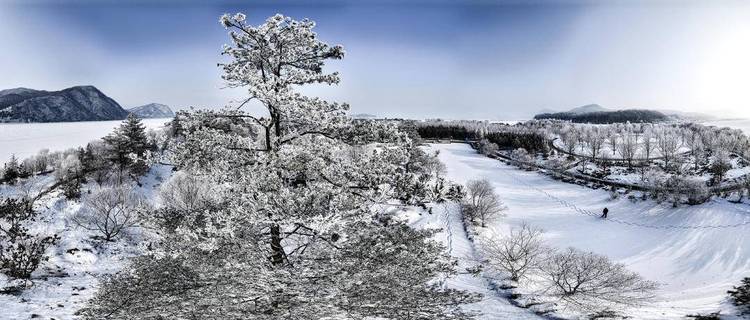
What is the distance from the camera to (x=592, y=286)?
2694 centimetres

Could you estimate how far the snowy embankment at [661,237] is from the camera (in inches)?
1172

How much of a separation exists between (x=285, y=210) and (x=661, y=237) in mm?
51589

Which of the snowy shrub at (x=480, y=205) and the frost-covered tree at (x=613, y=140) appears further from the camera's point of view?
the frost-covered tree at (x=613, y=140)

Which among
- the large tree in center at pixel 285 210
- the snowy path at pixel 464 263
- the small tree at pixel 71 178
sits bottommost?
the snowy path at pixel 464 263

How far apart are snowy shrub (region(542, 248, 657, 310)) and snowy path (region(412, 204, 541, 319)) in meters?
3.85

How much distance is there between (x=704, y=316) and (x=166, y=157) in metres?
24.4

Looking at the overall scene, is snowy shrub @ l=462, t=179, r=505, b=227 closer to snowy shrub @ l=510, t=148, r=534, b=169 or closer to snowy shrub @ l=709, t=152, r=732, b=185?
snowy shrub @ l=709, t=152, r=732, b=185

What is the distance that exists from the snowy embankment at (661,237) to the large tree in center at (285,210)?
58.0ft

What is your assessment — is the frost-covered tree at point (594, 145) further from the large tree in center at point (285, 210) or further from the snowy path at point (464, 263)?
the large tree in center at point (285, 210)

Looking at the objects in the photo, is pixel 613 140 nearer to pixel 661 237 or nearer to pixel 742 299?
pixel 661 237

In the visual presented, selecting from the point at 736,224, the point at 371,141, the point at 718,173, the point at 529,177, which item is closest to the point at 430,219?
the point at 736,224

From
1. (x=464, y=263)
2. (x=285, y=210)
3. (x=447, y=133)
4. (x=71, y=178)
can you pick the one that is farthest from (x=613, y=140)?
(x=285, y=210)

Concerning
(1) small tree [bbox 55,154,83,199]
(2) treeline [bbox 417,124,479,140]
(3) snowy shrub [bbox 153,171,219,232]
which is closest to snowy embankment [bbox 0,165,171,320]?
(1) small tree [bbox 55,154,83,199]

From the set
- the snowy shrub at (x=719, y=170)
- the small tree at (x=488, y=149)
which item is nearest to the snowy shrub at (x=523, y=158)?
the small tree at (x=488, y=149)
